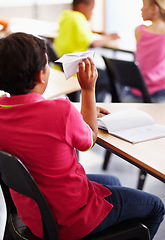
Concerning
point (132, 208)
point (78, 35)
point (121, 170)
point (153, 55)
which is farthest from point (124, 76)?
point (132, 208)

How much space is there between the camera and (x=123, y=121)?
4.83ft

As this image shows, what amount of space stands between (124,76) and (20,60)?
4.79 ft

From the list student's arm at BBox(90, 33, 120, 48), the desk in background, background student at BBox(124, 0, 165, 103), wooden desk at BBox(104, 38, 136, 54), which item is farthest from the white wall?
the desk in background

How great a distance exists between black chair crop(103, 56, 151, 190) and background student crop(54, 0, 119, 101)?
32.0 inches

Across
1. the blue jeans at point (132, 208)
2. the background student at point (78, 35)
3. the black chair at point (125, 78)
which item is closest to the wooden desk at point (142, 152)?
the blue jeans at point (132, 208)

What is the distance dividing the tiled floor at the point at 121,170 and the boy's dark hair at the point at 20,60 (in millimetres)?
1505

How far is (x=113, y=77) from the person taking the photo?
2439 millimetres

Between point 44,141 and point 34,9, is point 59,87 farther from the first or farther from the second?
point 34,9

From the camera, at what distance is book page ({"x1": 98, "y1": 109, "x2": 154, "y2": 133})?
56.9 inches

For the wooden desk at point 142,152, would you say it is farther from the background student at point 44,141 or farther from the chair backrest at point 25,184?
the chair backrest at point 25,184

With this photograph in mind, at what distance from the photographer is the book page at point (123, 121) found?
4.74ft

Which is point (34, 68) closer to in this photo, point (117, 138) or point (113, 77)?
point (117, 138)

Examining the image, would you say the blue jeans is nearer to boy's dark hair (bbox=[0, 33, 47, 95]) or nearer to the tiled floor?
boy's dark hair (bbox=[0, 33, 47, 95])

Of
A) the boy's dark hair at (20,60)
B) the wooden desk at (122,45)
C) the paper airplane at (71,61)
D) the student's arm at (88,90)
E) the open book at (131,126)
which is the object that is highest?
the boy's dark hair at (20,60)
